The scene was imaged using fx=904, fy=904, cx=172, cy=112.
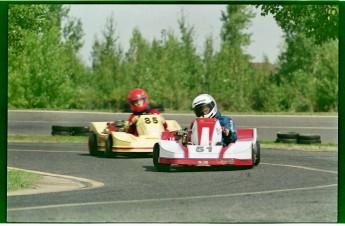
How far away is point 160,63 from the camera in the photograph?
3597cm

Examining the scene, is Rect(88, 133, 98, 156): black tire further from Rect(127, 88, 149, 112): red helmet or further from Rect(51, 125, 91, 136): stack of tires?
Rect(51, 125, 91, 136): stack of tires

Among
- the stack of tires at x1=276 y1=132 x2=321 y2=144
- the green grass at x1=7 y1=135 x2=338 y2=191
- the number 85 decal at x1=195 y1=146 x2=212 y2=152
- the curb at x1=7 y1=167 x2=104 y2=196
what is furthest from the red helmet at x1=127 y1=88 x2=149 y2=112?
the stack of tires at x1=276 y1=132 x2=321 y2=144

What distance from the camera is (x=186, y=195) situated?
1268 centimetres

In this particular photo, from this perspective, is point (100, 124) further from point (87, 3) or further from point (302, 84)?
point (302, 84)

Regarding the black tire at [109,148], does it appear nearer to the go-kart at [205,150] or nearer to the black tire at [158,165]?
the go-kart at [205,150]

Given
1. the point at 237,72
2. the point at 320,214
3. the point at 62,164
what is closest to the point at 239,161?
the point at 62,164

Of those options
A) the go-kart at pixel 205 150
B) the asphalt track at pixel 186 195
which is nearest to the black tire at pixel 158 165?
the go-kart at pixel 205 150

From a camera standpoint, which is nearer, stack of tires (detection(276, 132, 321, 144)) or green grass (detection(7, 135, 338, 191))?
green grass (detection(7, 135, 338, 191))

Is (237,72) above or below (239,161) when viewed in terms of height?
above

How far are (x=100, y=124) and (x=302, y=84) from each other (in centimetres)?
1700

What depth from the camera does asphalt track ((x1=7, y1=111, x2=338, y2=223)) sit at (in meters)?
11.0

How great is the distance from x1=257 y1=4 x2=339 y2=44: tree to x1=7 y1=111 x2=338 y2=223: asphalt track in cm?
361

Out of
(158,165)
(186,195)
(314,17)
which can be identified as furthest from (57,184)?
(314,17)

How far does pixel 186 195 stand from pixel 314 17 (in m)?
9.02
